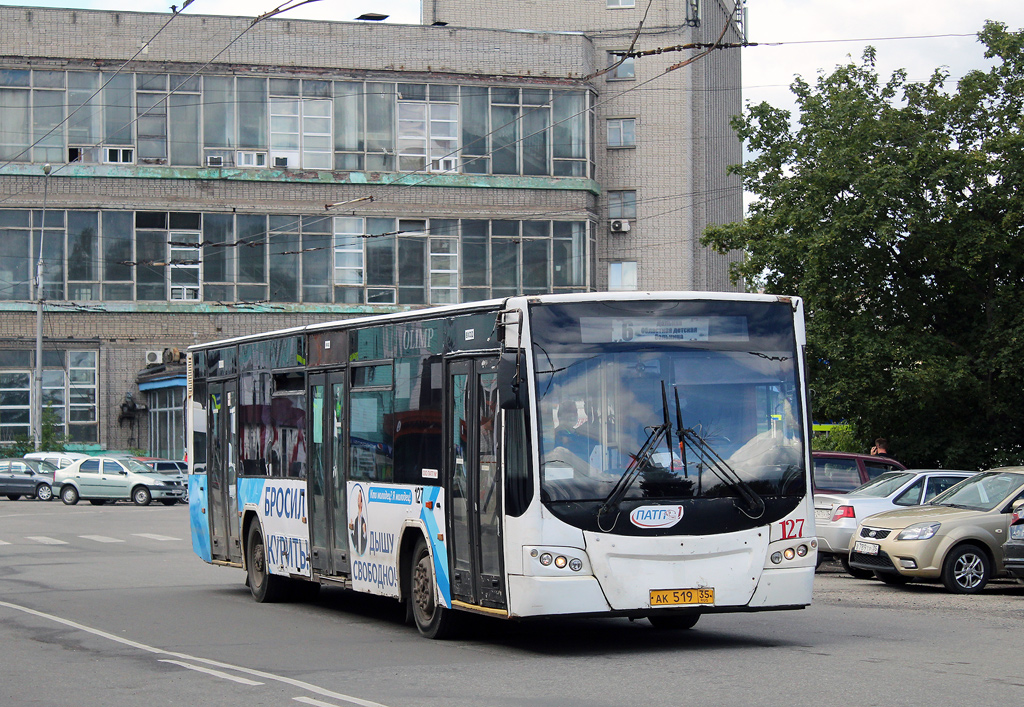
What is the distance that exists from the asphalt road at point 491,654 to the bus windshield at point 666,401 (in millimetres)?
1337

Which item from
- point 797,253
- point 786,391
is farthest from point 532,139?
point 786,391

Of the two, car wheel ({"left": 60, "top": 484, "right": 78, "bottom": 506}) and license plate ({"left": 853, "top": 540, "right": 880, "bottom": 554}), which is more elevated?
license plate ({"left": 853, "top": 540, "right": 880, "bottom": 554})

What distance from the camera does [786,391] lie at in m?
11.6

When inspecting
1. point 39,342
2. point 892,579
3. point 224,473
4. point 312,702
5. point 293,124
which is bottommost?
point 892,579

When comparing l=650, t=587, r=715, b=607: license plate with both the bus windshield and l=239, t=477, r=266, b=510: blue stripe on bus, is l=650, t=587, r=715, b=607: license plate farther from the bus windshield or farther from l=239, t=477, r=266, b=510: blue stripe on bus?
l=239, t=477, r=266, b=510: blue stripe on bus

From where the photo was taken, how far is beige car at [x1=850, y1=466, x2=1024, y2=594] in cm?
1711

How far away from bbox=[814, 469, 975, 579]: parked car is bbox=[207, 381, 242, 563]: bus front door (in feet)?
25.0

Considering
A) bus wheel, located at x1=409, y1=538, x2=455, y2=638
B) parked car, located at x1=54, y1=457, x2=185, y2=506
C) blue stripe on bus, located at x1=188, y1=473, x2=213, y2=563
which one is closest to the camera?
bus wheel, located at x1=409, y1=538, x2=455, y2=638

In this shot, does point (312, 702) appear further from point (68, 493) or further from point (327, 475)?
point (68, 493)

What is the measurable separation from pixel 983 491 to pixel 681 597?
850 cm

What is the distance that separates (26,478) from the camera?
47375 millimetres

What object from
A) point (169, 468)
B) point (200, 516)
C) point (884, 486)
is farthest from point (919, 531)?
point (169, 468)

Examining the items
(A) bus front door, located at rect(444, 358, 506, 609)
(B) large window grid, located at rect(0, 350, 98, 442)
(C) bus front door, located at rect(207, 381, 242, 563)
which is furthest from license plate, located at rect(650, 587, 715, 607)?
(B) large window grid, located at rect(0, 350, 98, 442)

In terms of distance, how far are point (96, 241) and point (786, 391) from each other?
135 ft
